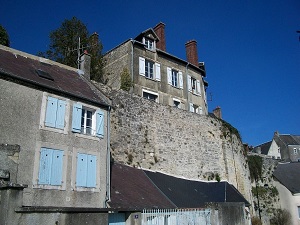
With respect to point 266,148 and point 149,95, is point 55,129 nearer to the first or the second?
point 149,95

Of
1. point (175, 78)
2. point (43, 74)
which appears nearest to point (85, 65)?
point (43, 74)

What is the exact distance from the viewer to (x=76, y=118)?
11086 millimetres

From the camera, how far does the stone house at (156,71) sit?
19.8 m

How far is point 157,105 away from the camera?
17844 mm

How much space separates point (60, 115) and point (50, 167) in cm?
185

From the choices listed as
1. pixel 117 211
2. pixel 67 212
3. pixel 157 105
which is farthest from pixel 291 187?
pixel 67 212

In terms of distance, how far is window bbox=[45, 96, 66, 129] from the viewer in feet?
34.2

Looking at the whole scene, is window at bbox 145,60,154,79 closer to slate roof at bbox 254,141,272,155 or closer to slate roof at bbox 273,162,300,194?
slate roof at bbox 273,162,300,194

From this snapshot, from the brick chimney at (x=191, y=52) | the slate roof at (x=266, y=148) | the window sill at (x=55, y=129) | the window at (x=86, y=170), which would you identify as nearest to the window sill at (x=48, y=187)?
the window at (x=86, y=170)

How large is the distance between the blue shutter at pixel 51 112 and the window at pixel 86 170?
1.48m

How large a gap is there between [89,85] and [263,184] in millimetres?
19439

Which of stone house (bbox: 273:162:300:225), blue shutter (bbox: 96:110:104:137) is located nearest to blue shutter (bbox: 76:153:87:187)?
blue shutter (bbox: 96:110:104:137)

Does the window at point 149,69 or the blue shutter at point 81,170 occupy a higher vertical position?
the window at point 149,69

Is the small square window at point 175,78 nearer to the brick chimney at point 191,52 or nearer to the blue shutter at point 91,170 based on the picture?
the brick chimney at point 191,52
